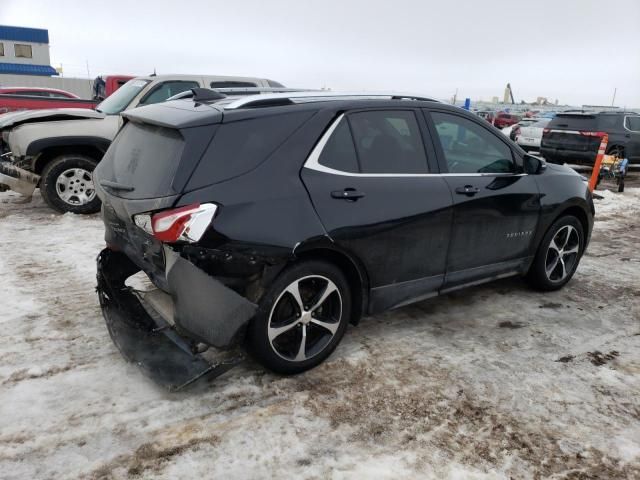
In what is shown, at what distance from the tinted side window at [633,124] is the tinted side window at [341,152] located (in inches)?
532

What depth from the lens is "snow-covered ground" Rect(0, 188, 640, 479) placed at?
99.2 inches

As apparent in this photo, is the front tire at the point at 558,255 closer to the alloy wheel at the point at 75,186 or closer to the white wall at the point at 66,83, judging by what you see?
the alloy wheel at the point at 75,186

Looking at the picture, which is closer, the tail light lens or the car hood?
the tail light lens

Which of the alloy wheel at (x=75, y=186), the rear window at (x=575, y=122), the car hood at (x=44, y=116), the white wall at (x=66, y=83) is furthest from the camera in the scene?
the white wall at (x=66, y=83)

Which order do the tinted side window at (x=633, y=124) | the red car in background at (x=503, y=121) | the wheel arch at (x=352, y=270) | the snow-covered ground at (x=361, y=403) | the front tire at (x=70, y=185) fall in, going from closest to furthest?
the snow-covered ground at (x=361, y=403) < the wheel arch at (x=352, y=270) < the front tire at (x=70, y=185) < the tinted side window at (x=633, y=124) < the red car in background at (x=503, y=121)

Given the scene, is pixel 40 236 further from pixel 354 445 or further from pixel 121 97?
pixel 354 445

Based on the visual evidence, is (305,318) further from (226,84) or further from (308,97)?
(226,84)

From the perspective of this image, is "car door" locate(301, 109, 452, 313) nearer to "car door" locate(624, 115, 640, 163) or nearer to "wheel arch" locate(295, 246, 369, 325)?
"wheel arch" locate(295, 246, 369, 325)

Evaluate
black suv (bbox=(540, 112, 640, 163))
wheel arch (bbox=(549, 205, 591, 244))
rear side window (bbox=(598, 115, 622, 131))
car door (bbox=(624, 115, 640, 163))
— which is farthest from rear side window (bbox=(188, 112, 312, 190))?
car door (bbox=(624, 115, 640, 163))

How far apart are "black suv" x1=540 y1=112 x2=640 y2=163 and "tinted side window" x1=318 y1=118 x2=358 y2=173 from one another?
36.8 feet

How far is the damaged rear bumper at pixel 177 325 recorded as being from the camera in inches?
110

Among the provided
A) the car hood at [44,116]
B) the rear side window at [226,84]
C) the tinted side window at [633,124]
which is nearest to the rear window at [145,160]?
the car hood at [44,116]

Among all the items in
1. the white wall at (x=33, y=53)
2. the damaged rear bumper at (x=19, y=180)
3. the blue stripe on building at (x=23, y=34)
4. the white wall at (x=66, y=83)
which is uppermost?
the blue stripe on building at (x=23, y=34)

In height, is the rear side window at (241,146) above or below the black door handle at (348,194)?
above
